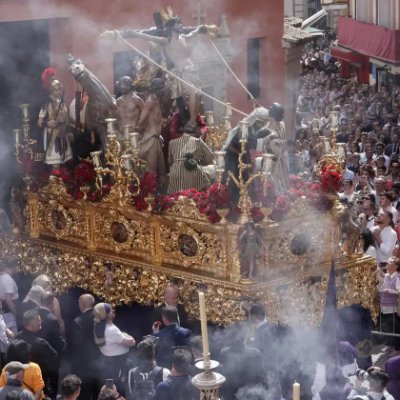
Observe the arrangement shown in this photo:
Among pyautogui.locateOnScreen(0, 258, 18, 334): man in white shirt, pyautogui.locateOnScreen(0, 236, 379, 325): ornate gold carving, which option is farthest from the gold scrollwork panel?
pyautogui.locateOnScreen(0, 258, 18, 334): man in white shirt

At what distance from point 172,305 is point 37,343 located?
146cm

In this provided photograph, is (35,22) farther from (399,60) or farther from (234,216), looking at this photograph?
(399,60)

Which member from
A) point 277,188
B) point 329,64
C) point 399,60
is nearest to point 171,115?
point 277,188

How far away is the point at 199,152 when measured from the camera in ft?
41.6

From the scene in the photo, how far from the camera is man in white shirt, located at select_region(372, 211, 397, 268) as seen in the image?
13.1 metres

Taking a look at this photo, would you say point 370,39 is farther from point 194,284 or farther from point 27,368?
point 27,368

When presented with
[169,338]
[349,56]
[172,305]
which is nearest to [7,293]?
[172,305]

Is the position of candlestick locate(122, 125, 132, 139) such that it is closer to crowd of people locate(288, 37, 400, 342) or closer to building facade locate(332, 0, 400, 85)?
crowd of people locate(288, 37, 400, 342)

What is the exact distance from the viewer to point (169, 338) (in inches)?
408

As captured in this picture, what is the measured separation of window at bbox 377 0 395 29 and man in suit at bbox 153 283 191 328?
16.1m

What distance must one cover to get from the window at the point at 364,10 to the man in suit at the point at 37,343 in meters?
20.3

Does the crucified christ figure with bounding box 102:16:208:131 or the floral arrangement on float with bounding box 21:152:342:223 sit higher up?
the crucified christ figure with bounding box 102:16:208:131

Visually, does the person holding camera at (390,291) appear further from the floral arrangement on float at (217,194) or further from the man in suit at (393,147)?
the man in suit at (393,147)

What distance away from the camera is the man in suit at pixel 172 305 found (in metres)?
11.3
